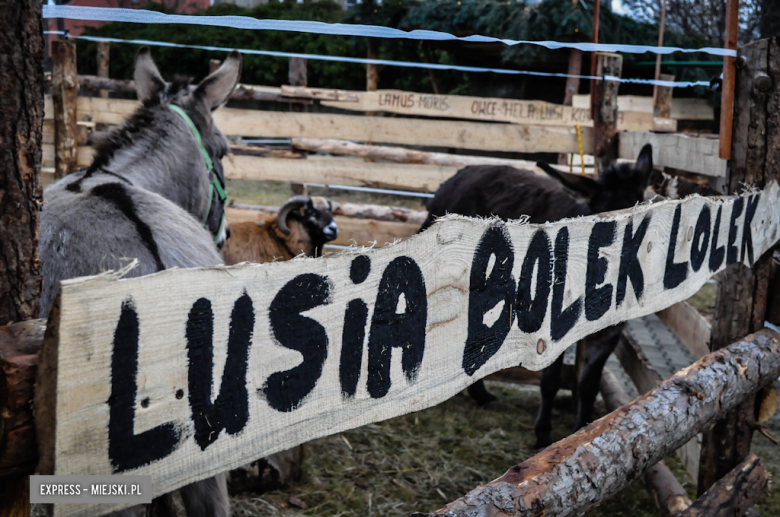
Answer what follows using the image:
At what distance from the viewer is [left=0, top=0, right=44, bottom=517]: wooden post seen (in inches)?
41.3

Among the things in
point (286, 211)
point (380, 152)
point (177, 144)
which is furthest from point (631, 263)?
point (380, 152)

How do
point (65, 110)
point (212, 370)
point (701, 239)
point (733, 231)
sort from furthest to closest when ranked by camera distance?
point (65, 110) → point (733, 231) → point (701, 239) → point (212, 370)

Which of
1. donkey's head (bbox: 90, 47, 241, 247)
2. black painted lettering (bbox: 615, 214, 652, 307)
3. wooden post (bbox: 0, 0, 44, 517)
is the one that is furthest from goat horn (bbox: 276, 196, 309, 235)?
wooden post (bbox: 0, 0, 44, 517)

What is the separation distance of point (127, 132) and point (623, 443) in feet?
8.08

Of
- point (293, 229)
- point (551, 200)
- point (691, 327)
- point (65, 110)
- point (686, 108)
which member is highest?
point (686, 108)

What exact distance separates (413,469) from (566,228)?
2684 mm

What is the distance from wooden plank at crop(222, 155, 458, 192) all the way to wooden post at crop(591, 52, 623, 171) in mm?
1846

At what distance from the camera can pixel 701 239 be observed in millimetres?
2451

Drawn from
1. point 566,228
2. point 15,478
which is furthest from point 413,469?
point 15,478

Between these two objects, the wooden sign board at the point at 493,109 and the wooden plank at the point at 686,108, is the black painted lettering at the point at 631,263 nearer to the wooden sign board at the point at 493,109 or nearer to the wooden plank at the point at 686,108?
the wooden sign board at the point at 493,109

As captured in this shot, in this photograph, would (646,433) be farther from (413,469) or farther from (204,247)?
(413,469)

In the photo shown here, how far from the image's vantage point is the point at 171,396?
1.00m

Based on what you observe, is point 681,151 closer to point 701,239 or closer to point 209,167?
point 701,239

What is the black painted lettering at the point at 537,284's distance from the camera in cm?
160
